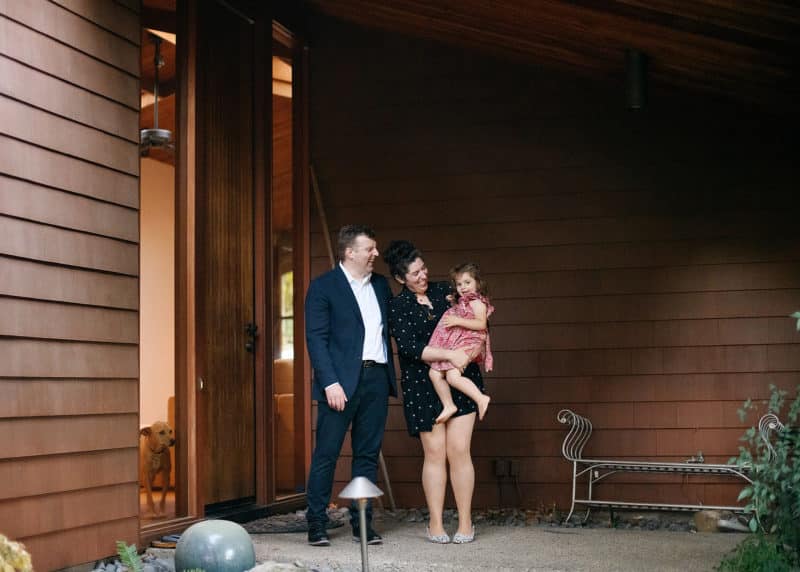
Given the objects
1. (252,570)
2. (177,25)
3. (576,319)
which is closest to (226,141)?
(177,25)

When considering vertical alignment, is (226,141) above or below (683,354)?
above

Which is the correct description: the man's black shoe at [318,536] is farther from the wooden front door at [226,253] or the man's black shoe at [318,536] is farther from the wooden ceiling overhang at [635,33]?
the wooden ceiling overhang at [635,33]

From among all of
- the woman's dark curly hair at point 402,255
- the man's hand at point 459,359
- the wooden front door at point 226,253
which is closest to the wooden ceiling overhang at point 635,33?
the wooden front door at point 226,253

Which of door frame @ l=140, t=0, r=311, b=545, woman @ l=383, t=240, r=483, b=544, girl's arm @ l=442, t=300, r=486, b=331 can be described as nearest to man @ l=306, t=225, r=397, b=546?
woman @ l=383, t=240, r=483, b=544

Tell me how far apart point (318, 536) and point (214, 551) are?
949 millimetres

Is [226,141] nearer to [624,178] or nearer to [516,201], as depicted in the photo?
[516,201]

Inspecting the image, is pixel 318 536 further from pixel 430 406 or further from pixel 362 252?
pixel 362 252

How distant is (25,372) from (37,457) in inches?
13.0

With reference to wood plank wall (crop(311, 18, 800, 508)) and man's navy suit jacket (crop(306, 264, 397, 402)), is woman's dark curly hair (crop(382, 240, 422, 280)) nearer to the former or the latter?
man's navy suit jacket (crop(306, 264, 397, 402))

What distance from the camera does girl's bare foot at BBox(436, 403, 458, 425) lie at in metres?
4.88

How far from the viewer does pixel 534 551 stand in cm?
461

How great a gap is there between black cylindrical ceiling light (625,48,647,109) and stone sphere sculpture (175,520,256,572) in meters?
3.06

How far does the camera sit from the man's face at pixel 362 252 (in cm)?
488

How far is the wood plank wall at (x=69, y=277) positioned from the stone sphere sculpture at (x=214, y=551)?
1.69ft
